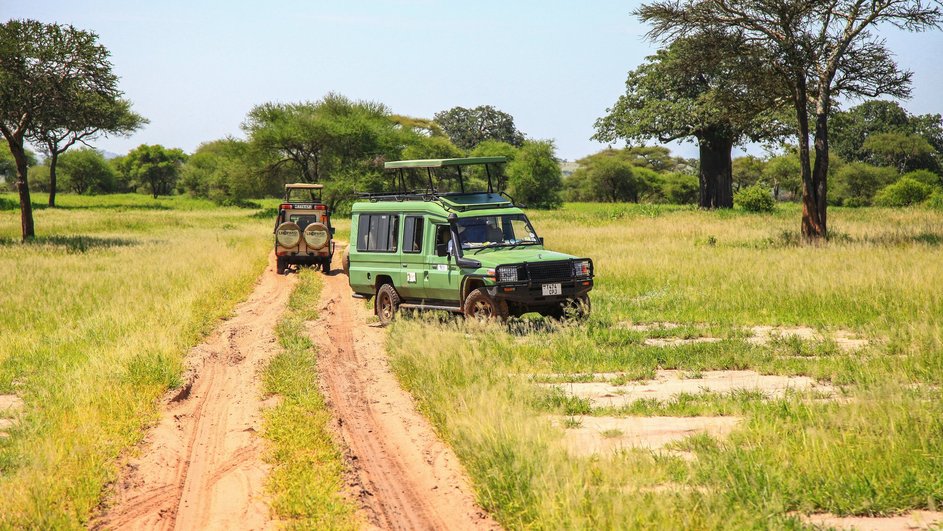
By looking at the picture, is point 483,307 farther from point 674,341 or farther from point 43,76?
point 43,76

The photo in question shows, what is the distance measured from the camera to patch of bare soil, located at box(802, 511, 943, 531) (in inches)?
205

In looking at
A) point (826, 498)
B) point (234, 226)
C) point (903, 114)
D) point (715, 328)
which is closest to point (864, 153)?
point (903, 114)

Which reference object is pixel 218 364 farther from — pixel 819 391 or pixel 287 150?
pixel 287 150

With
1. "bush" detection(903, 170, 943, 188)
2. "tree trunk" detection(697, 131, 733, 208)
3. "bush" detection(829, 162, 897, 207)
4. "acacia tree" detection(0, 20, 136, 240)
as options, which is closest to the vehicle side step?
"acacia tree" detection(0, 20, 136, 240)

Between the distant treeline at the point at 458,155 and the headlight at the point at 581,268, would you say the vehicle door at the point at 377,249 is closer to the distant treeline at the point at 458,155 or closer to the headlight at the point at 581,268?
the headlight at the point at 581,268

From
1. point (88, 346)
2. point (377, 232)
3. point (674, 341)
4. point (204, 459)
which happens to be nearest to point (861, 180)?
point (377, 232)

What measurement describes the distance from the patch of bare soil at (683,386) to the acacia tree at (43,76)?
29035 mm

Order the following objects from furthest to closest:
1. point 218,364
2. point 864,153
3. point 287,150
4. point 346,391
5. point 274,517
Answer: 1. point 864,153
2. point 287,150
3. point 218,364
4. point 346,391
5. point 274,517

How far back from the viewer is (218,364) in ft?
37.1

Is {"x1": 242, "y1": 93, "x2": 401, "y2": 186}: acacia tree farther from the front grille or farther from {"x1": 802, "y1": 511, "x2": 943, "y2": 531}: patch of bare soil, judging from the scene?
{"x1": 802, "y1": 511, "x2": 943, "y2": 531}: patch of bare soil

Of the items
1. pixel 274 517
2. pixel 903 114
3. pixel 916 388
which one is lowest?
pixel 274 517

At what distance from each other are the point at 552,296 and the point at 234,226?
39.2 metres

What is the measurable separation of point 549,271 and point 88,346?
6.96m

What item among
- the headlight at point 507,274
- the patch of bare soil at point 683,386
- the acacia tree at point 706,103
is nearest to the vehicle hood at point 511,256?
the headlight at point 507,274
